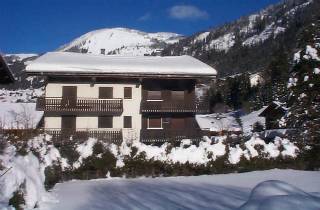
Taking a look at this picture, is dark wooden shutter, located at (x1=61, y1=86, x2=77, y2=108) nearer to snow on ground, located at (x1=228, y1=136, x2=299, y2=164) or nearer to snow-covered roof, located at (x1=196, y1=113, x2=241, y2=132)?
snow on ground, located at (x1=228, y1=136, x2=299, y2=164)

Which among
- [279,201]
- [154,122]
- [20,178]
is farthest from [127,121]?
[279,201]

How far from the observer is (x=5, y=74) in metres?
16.8

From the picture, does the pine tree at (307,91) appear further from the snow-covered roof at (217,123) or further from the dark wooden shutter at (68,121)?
the snow-covered roof at (217,123)

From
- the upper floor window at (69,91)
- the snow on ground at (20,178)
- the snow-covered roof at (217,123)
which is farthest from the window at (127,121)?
the snow-covered roof at (217,123)

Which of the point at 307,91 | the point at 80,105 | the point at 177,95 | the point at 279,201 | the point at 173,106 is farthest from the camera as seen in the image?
the point at 177,95

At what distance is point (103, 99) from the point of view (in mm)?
31094

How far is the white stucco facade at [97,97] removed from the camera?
31.0 meters

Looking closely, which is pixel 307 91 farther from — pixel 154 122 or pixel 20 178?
pixel 154 122

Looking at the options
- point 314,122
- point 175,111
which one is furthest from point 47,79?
point 314,122

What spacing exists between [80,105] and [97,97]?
5.21 feet

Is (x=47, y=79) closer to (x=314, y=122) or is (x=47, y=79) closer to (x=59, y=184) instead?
(x=59, y=184)

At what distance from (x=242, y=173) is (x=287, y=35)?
125 m

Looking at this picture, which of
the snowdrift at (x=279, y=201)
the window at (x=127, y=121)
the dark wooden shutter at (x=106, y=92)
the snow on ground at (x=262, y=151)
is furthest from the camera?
the window at (x=127, y=121)

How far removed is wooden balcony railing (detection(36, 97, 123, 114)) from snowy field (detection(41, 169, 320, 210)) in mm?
12856
